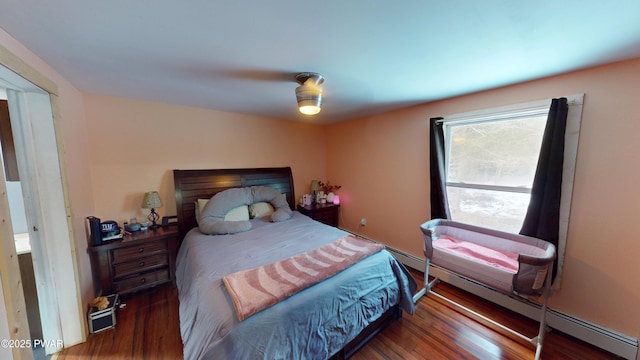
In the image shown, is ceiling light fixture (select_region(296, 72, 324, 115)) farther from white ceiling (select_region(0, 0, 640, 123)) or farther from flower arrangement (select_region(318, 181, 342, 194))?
flower arrangement (select_region(318, 181, 342, 194))

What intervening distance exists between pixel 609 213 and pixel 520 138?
817 mm

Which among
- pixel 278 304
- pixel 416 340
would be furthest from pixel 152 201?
pixel 416 340

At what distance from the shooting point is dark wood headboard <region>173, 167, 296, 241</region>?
269 cm

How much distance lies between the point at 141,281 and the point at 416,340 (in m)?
2.73

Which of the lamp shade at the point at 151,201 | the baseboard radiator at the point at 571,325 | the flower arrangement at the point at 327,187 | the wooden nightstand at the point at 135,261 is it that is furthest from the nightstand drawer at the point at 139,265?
the baseboard radiator at the point at 571,325

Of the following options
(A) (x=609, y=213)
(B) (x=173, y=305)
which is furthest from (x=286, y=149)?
(A) (x=609, y=213)

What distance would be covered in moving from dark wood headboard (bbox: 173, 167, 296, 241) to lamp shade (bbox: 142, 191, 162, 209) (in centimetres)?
20

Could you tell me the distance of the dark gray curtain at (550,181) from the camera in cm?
174

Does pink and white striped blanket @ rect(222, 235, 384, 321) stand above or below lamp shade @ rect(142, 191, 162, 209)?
below

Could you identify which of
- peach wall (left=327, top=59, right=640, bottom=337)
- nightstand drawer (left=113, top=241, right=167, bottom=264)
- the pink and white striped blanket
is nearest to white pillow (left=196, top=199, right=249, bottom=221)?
nightstand drawer (left=113, top=241, right=167, bottom=264)

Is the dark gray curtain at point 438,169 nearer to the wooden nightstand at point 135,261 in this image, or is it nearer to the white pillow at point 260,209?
the white pillow at point 260,209

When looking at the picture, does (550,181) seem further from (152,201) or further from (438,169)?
(152,201)

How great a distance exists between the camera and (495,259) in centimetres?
190

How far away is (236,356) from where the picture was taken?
1109 millimetres
